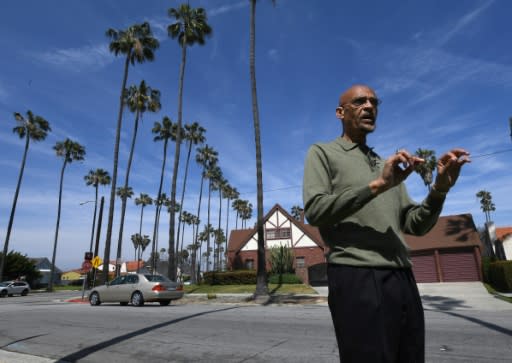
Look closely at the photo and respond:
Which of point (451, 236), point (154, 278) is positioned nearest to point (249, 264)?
point (451, 236)

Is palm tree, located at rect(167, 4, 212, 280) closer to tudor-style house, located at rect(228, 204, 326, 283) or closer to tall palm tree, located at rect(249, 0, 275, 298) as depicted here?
tall palm tree, located at rect(249, 0, 275, 298)

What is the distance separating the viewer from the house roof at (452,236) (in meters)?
27.2

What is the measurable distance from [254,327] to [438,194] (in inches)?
275

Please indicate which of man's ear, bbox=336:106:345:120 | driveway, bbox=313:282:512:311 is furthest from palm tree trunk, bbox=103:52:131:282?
man's ear, bbox=336:106:345:120

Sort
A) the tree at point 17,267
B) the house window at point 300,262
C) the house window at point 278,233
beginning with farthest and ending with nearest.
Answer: the tree at point 17,267, the house window at point 278,233, the house window at point 300,262

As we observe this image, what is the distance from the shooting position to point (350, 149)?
6.01ft

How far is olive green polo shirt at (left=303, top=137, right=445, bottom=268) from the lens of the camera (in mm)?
1491

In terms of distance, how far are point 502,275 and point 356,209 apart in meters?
22.5

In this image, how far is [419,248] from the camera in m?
28.1

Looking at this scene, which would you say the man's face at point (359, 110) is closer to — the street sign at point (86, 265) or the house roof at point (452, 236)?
the street sign at point (86, 265)

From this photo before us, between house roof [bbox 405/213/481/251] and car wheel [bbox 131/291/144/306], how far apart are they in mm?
20000

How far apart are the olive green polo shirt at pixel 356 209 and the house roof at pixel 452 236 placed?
27.7m

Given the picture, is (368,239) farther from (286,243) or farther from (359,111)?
(286,243)

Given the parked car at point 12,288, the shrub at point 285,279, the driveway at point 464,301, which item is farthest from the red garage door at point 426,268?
the parked car at point 12,288
